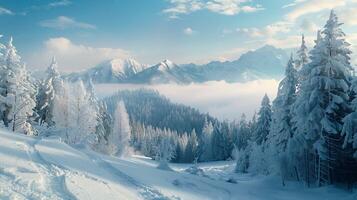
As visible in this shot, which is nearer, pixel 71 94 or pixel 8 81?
pixel 8 81

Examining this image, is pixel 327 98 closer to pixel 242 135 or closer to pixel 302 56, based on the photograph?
pixel 302 56

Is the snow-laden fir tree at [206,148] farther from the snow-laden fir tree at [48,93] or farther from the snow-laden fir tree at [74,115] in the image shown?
the snow-laden fir tree at [48,93]

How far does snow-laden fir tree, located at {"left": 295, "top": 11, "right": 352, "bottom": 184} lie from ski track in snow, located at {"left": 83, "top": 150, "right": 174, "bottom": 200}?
1967cm

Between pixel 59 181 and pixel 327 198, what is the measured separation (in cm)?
2458

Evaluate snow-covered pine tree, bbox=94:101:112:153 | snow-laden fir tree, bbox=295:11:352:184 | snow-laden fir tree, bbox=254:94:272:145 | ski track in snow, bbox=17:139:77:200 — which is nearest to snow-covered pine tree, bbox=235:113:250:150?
snow-covered pine tree, bbox=94:101:112:153

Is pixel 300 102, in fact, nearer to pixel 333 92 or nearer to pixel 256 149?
pixel 333 92

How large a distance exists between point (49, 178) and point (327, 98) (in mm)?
27993

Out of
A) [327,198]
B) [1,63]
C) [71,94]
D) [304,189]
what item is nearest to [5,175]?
[327,198]

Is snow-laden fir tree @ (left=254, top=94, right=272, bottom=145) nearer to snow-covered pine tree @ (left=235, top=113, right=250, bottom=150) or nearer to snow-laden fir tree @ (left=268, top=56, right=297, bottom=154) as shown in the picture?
snow-laden fir tree @ (left=268, top=56, right=297, bottom=154)

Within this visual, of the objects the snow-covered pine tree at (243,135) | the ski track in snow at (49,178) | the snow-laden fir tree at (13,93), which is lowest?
the snow-covered pine tree at (243,135)

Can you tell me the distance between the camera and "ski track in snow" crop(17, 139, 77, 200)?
17992mm

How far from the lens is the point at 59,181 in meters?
20.5

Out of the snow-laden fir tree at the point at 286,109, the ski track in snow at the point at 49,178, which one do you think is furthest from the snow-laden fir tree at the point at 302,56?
the ski track in snow at the point at 49,178

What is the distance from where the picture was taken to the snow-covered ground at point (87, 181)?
736 inches
